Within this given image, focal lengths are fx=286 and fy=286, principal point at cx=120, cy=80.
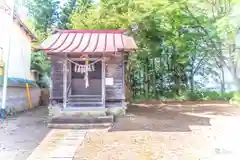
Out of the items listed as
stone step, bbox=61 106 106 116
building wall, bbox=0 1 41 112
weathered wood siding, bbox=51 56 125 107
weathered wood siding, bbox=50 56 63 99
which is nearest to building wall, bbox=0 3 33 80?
building wall, bbox=0 1 41 112

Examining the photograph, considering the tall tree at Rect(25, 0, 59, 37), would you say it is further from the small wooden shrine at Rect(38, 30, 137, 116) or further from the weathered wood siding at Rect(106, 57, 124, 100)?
the weathered wood siding at Rect(106, 57, 124, 100)

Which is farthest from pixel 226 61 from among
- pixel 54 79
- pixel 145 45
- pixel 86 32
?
pixel 54 79

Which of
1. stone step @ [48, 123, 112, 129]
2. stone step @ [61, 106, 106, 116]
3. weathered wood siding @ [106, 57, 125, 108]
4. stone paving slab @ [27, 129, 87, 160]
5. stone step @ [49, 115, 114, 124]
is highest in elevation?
weathered wood siding @ [106, 57, 125, 108]

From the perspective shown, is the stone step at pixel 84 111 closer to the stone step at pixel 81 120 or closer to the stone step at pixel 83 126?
the stone step at pixel 81 120

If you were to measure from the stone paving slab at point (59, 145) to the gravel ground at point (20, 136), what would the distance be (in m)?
0.21

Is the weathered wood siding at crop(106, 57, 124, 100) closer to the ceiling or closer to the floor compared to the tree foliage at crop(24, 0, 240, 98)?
closer to the floor

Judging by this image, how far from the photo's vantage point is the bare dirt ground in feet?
20.7

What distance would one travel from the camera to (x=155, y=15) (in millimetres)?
17453

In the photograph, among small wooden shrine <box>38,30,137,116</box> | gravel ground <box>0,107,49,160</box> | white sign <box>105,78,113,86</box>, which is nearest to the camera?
gravel ground <box>0,107,49,160</box>

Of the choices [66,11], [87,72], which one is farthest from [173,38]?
[66,11]

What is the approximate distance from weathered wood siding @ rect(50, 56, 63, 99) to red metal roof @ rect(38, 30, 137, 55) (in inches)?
32.5

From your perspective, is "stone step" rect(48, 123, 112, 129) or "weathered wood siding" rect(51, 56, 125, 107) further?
"weathered wood siding" rect(51, 56, 125, 107)

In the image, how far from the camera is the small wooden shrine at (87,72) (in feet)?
36.5

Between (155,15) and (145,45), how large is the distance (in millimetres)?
2438
